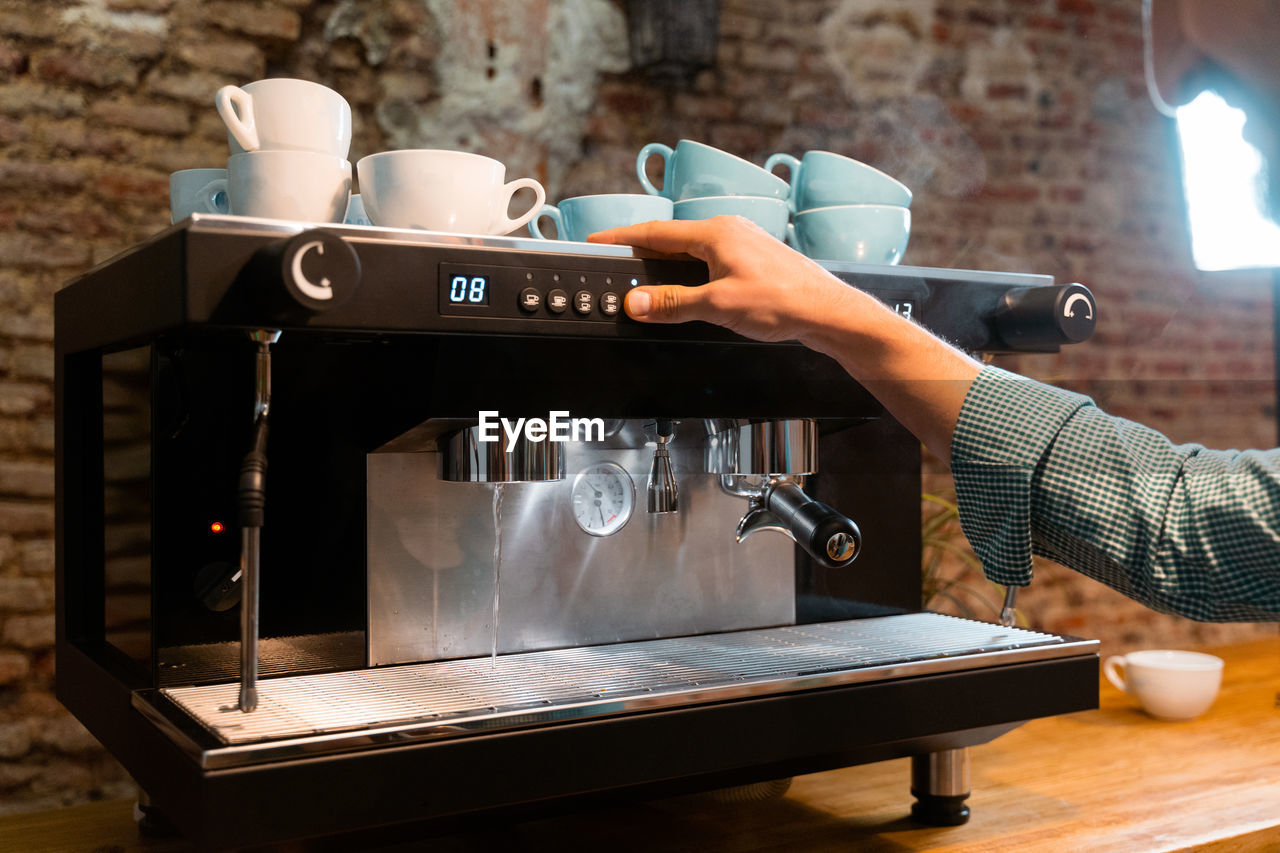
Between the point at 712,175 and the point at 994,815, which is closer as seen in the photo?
the point at 712,175

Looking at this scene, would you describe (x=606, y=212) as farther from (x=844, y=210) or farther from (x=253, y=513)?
(x=253, y=513)

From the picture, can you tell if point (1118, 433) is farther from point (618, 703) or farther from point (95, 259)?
point (95, 259)

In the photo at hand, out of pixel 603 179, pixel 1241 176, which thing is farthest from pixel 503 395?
pixel 1241 176

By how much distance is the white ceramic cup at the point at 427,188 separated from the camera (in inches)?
28.2

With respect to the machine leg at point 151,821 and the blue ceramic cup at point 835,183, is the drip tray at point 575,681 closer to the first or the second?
the machine leg at point 151,821

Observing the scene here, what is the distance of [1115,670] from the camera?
133 centimetres

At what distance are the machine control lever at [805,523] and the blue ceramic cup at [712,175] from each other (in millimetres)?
225

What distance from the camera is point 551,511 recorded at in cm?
87

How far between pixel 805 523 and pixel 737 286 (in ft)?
0.64

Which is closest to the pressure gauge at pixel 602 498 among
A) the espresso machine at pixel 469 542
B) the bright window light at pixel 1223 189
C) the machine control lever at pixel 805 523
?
the espresso machine at pixel 469 542

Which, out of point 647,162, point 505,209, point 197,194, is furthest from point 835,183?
point 197,194

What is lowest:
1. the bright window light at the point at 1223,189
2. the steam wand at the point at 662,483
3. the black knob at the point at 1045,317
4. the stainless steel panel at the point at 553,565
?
the stainless steel panel at the point at 553,565

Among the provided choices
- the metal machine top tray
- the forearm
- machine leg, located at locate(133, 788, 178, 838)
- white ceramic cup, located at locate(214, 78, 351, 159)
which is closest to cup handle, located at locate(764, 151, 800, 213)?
the metal machine top tray

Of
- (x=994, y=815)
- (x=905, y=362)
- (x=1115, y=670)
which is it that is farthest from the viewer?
(x=1115, y=670)
